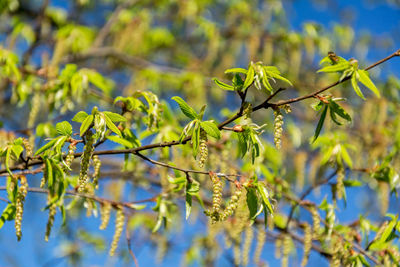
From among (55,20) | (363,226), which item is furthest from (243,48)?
(363,226)

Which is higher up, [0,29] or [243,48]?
[243,48]

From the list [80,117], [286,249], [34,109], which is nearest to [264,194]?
[80,117]

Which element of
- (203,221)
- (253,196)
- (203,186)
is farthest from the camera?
(203,221)

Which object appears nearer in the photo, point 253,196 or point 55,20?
point 253,196

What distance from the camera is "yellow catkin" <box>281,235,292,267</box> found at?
2.66 m

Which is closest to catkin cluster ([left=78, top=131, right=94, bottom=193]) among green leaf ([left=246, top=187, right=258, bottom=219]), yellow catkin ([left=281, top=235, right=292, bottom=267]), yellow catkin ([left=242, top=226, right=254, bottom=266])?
green leaf ([left=246, top=187, right=258, bottom=219])

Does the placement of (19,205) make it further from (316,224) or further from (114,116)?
(316,224)

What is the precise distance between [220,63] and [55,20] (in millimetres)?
2594

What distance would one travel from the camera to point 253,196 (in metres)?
1.66

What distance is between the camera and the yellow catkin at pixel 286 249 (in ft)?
8.73

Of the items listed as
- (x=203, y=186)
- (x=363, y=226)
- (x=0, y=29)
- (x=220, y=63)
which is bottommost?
(x=203, y=186)

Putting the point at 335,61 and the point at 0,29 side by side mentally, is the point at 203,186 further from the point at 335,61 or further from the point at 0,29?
the point at 0,29

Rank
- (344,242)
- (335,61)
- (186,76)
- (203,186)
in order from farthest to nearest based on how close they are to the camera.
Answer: (186,76) → (203,186) → (344,242) → (335,61)

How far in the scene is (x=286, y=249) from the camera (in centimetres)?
270
